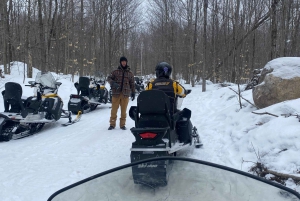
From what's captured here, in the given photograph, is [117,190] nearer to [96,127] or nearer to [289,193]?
[289,193]

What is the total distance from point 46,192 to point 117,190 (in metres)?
2.17

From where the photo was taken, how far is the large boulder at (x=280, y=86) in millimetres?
5859

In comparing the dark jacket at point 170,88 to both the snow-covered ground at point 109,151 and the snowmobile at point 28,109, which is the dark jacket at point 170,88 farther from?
the snowmobile at point 28,109

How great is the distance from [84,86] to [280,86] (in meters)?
6.65

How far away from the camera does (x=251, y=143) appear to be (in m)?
4.54

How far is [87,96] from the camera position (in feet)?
33.4

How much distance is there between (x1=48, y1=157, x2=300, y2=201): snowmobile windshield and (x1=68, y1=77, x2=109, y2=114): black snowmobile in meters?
7.73

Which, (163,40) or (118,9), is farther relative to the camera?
(163,40)

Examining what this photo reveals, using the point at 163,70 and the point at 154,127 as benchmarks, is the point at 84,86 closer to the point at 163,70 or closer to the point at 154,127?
the point at 163,70

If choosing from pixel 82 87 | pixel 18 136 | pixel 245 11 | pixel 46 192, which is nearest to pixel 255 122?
pixel 46 192

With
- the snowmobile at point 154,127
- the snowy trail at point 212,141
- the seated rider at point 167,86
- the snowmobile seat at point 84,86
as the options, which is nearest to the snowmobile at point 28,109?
the snowmobile seat at point 84,86

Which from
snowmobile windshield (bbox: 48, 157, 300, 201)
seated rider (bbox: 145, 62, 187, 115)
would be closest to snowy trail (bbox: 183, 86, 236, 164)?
seated rider (bbox: 145, 62, 187, 115)

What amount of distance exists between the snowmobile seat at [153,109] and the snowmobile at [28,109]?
3452mm

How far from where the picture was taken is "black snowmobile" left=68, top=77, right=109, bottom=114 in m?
9.14
